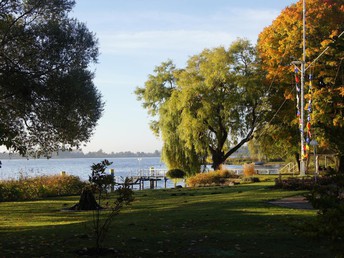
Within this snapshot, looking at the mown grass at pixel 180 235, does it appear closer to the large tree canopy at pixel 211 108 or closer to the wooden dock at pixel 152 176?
the large tree canopy at pixel 211 108

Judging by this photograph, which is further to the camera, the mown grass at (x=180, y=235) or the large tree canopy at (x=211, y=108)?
the large tree canopy at (x=211, y=108)

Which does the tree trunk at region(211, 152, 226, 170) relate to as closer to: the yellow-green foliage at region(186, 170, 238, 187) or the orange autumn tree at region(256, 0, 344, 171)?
the yellow-green foliage at region(186, 170, 238, 187)

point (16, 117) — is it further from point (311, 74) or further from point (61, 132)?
point (311, 74)

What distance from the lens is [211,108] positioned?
36969 millimetres

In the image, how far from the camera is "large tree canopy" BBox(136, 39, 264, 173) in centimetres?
3681

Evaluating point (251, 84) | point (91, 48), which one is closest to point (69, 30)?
point (91, 48)

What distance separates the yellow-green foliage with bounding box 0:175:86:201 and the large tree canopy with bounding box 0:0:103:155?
5.56 metres

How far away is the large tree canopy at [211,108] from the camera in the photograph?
3681 cm

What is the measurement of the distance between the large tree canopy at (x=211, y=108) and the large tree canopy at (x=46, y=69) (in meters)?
19.4

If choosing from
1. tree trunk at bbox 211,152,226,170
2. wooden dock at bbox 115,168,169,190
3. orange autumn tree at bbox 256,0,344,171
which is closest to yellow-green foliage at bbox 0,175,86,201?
tree trunk at bbox 211,152,226,170

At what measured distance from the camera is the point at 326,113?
96.4ft

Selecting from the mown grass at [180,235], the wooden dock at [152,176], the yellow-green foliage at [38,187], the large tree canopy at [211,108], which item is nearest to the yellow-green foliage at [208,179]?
the large tree canopy at [211,108]

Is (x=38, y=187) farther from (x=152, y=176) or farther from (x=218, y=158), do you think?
(x=152, y=176)

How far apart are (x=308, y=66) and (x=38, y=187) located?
57.9 feet
